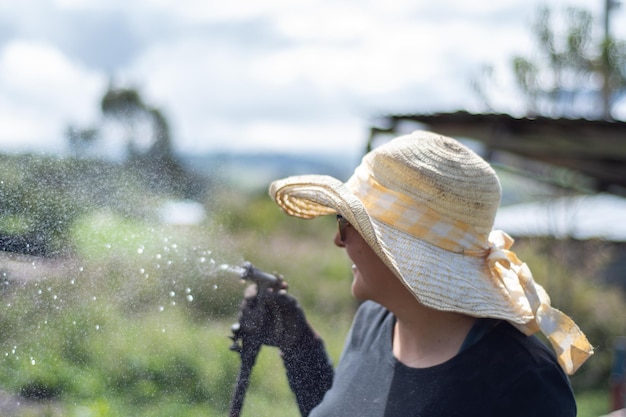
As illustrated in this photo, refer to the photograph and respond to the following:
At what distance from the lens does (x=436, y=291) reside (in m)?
1.65

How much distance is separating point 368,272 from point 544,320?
1.27ft

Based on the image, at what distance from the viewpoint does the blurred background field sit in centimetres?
132

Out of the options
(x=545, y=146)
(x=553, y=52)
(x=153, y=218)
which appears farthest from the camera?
(x=553, y=52)

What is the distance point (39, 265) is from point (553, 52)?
8459 mm

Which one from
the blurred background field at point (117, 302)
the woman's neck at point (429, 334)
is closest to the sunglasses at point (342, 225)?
the woman's neck at point (429, 334)

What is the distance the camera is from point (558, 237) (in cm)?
916

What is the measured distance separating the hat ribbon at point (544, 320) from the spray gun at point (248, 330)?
527 millimetres

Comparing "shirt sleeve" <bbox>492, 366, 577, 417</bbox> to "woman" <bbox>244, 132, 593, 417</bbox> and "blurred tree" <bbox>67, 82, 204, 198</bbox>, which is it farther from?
"blurred tree" <bbox>67, 82, 204, 198</bbox>

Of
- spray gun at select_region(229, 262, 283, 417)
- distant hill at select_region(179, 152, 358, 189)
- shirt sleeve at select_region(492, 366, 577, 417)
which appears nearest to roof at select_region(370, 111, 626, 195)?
distant hill at select_region(179, 152, 358, 189)

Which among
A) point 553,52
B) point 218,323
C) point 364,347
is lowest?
point 553,52

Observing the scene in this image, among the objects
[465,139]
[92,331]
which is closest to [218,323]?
[92,331]

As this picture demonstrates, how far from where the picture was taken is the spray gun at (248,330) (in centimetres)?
176

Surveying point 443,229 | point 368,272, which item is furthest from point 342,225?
point 443,229

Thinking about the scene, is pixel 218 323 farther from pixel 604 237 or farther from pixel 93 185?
pixel 604 237
